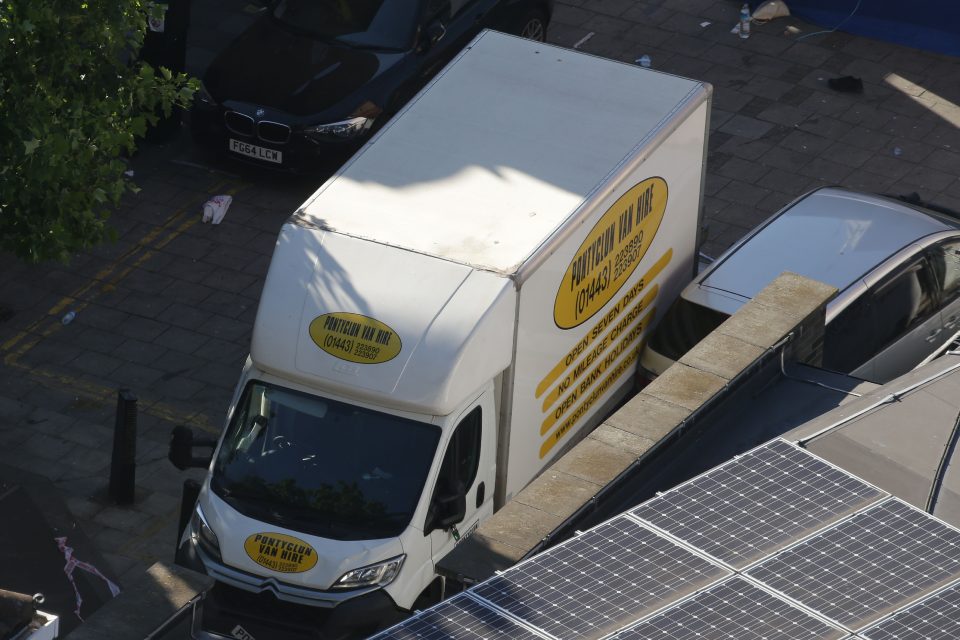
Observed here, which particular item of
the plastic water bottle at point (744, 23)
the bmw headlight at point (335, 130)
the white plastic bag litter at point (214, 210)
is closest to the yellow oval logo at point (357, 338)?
the bmw headlight at point (335, 130)

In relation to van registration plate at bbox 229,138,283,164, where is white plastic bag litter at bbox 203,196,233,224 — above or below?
below

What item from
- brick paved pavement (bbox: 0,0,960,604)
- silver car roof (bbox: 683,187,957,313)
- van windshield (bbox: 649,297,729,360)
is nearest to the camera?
van windshield (bbox: 649,297,729,360)

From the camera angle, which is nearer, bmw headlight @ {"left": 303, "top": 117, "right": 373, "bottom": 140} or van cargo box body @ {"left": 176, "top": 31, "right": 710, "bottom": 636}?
van cargo box body @ {"left": 176, "top": 31, "right": 710, "bottom": 636}

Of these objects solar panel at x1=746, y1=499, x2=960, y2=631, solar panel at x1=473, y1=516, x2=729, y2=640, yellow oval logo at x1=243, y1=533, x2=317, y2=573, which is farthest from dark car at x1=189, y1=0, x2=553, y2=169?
solar panel at x1=746, y1=499, x2=960, y2=631

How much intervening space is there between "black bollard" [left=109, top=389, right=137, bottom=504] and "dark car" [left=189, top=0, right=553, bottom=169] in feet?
14.5

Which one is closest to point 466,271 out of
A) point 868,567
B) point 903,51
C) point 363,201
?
point 363,201

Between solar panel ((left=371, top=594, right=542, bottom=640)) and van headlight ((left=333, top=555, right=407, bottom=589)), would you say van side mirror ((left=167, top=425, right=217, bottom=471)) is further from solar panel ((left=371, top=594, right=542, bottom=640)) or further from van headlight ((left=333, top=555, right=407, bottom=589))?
solar panel ((left=371, top=594, right=542, bottom=640))

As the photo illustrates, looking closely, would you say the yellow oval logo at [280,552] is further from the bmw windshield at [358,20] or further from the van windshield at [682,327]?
the bmw windshield at [358,20]

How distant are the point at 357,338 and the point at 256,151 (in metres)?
6.75

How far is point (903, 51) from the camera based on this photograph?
19094 millimetres

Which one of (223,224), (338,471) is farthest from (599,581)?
(223,224)

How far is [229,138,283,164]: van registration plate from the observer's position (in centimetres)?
1603

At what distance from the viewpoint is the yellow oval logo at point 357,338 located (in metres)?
9.72

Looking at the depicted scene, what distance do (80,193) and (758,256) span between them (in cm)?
522
